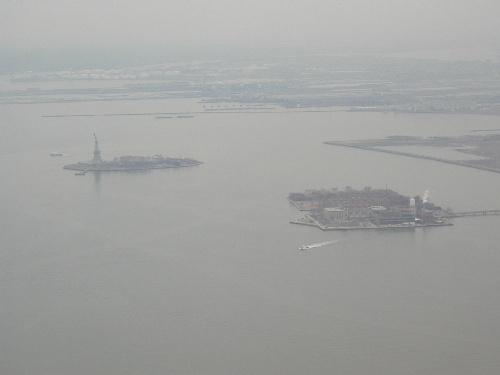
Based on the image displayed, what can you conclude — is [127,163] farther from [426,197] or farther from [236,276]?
[236,276]

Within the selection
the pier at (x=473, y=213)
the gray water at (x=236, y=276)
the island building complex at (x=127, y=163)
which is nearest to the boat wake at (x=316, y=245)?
the gray water at (x=236, y=276)

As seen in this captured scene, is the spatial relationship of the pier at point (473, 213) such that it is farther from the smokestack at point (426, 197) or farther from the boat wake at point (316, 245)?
the boat wake at point (316, 245)

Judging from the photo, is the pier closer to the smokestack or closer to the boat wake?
the smokestack

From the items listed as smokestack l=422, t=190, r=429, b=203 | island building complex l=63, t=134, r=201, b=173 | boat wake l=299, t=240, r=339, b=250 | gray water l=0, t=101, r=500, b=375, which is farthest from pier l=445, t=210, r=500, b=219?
island building complex l=63, t=134, r=201, b=173

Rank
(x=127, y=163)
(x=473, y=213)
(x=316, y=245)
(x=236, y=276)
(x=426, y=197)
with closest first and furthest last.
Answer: (x=236, y=276), (x=316, y=245), (x=473, y=213), (x=426, y=197), (x=127, y=163)

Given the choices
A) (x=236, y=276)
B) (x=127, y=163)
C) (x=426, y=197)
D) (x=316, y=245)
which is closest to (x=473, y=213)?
(x=426, y=197)

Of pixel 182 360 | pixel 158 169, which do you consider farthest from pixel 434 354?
pixel 158 169

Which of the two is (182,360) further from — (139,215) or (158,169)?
(158,169)

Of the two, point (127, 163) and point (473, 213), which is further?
point (127, 163)
